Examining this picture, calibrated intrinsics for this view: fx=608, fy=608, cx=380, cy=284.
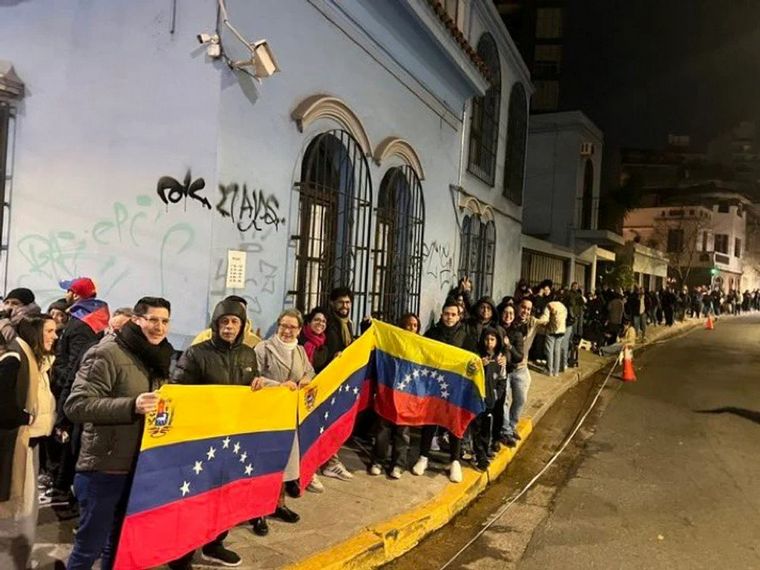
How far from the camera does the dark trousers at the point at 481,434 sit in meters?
6.18

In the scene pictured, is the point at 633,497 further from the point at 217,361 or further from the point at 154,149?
the point at 154,149

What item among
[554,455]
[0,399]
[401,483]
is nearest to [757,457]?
[554,455]

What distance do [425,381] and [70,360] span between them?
10.3 feet

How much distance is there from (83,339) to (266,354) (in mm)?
1298

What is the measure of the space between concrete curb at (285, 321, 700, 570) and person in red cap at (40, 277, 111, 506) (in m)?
1.93

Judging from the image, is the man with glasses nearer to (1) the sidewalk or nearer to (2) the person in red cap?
(1) the sidewalk

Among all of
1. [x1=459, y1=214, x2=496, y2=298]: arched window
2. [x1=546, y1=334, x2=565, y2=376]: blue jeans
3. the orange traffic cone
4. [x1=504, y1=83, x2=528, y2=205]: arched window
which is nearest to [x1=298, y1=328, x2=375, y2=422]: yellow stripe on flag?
[x1=459, y1=214, x2=496, y2=298]: arched window

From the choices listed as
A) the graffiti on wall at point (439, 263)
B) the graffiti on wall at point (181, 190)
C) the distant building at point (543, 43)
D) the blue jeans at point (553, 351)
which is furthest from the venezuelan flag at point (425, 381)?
the distant building at point (543, 43)

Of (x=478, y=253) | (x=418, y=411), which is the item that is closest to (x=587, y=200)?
(x=478, y=253)

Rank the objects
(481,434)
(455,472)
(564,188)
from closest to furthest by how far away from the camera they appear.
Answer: (455,472)
(481,434)
(564,188)

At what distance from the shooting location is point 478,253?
1296 cm

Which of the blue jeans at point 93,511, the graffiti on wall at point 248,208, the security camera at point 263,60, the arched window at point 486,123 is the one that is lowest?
the blue jeans at point 93,511

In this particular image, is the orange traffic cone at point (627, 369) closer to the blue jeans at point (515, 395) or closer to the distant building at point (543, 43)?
the blue jeans at point (515, 395)

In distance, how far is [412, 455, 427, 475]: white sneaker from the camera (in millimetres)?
5789
